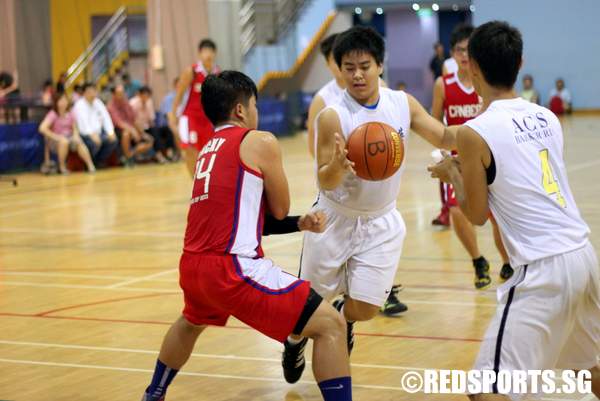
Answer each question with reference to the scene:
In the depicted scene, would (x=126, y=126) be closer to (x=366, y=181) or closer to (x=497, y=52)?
(x=366, y=181)

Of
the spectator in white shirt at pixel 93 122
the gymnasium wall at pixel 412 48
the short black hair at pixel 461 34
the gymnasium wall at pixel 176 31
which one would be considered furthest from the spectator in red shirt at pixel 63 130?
the gymnasium wall at pixel 412 48

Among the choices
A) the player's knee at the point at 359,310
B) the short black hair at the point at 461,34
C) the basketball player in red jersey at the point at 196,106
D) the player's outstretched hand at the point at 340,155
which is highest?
the player's outstretched hand at the point at 340,155

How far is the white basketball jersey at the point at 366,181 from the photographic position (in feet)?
17.2

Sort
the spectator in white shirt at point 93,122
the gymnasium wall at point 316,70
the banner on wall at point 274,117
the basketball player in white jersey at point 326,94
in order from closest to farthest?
the basketball player in white jersey at point 326,94 → the spectator in white shirt at point 93,122 → the banner on wall at point 274,117 → the gymnasium wall at point 316,70

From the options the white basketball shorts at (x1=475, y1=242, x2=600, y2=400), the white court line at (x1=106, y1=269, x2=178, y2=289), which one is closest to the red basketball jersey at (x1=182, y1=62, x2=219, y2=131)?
the white court line at (x1=106, y1=269, x2=178, y2=289)

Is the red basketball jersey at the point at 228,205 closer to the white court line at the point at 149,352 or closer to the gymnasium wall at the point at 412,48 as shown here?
the white court line at the point at 149,352

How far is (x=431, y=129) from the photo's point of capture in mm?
5359

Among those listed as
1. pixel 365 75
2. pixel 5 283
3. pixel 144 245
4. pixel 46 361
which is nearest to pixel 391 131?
pixel 365 75

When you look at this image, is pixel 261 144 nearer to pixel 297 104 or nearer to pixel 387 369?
pixel 387 369

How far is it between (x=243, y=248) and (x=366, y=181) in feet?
3.73

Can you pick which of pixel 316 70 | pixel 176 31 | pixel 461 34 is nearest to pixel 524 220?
pixel 461 34

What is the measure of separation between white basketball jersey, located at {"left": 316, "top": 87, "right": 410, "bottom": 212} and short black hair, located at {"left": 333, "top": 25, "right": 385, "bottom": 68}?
222mm

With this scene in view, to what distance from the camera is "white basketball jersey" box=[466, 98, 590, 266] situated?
3.62 meters

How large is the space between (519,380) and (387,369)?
6.70 feet
